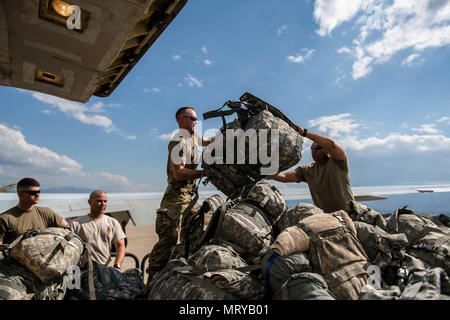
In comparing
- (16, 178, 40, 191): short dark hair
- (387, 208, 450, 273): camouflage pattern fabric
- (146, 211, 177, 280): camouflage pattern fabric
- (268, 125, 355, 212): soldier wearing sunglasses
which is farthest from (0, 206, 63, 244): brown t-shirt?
(387, 208, 450, 273): camouflage pattern fabric

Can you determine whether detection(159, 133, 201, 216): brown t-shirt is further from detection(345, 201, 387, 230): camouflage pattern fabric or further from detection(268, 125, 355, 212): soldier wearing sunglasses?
detection(345, 201, 387, 230): camouflage pattern fabric

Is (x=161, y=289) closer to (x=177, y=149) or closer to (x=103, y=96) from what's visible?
(x=177, y=149)

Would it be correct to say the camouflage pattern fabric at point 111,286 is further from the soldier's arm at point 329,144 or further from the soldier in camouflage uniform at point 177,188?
the soldier's arm at point 329,144

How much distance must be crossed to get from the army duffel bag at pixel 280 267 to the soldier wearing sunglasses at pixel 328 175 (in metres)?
1.74

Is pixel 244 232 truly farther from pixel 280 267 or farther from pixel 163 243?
pixel 163 243

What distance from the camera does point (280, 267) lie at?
171cm

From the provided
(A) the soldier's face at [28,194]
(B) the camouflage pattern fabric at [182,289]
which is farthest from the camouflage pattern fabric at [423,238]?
(A) the soldier's face at [28,194]

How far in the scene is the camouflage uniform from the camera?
325cm

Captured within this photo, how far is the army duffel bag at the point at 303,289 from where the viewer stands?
146cm

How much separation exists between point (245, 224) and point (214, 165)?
0.83m

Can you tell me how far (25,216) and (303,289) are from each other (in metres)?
3.49

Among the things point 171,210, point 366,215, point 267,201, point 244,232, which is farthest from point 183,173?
point 366,215

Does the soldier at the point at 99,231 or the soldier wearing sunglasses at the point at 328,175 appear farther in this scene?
the soldier at the point at 99,231

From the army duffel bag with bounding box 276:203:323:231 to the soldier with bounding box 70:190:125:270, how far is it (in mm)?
2562
